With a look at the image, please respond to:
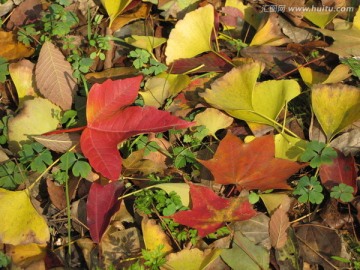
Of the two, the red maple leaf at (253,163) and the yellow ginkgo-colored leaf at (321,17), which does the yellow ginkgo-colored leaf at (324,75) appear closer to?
the yellow ginkgo-colored leaf at (321,17)

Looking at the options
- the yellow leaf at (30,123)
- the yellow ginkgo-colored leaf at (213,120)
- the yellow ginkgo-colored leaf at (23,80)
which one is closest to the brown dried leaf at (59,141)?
the yellow leaf at (30,123)

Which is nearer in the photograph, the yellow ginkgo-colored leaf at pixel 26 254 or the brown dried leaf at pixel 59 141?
the yellow ginkgo-colored leaf at pixel 26 254

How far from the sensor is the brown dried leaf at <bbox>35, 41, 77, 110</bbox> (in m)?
1.47

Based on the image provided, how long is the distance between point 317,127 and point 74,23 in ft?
2.53

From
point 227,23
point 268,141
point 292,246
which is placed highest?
point 227,23

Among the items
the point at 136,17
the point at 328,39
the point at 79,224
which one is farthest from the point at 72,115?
the point at 328,39

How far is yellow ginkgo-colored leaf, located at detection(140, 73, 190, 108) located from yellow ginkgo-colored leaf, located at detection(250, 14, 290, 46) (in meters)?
0.27

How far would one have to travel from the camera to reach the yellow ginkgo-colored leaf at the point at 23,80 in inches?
58.7

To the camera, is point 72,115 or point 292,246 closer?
point 292,246

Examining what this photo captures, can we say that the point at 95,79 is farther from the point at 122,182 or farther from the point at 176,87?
the point at 122,182

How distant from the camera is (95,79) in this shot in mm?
1532

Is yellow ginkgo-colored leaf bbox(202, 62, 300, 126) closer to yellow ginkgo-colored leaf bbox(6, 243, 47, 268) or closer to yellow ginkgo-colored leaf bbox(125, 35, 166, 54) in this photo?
yellow ginkgo-colored leaf bbox(125, 35, 166, 54)

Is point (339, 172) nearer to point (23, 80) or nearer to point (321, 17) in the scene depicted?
point (321, 17)

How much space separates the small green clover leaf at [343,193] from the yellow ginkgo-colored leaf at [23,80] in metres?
0.83
